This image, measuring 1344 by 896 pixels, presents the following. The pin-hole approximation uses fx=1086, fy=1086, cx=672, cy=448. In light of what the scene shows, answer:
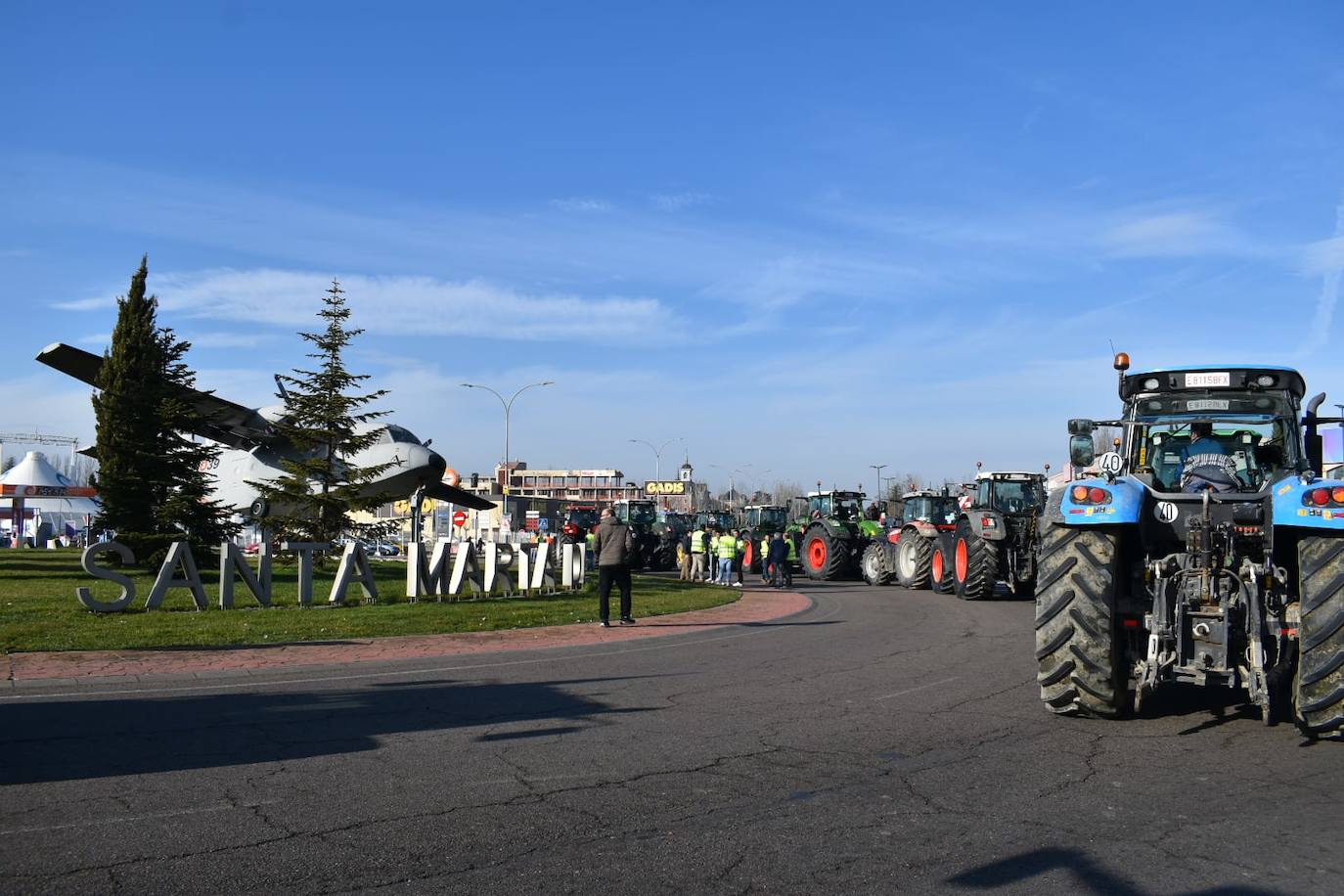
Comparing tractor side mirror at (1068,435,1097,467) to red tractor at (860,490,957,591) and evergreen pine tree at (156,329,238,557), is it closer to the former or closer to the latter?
red tractor at (860,490,957,591)

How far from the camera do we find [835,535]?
30.2 m

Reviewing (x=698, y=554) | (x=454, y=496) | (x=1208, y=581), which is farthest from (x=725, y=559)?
(x=1208, y=581)

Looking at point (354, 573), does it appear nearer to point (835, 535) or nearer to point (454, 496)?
point (835, 535)

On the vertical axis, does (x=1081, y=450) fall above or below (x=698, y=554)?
above

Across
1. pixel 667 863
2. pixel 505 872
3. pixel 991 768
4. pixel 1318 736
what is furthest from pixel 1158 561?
pixel 505 872

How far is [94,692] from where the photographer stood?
934cm

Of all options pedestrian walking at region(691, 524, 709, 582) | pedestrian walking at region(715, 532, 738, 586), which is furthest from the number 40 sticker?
pedestrian walking at region(691, 524, 709, 582)

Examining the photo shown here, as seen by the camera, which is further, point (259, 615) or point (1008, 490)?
point (1008, 490)

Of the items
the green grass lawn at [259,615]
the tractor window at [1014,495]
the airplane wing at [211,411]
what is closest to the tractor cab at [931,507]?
the tractor window at [1014,495]

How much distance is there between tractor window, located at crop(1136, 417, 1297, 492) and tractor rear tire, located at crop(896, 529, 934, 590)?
15.8 m

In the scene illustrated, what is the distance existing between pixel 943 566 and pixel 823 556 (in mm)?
6844

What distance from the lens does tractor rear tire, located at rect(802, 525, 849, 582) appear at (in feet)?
98.6

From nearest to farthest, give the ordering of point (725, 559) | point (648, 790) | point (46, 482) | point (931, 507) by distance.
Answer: point (648, 790) < point (725, 559) < point (931, 507) < point (46, 482)

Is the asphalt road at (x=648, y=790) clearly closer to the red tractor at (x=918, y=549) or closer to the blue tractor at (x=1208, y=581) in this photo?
the blue tractor at (x=1208, y=581)
